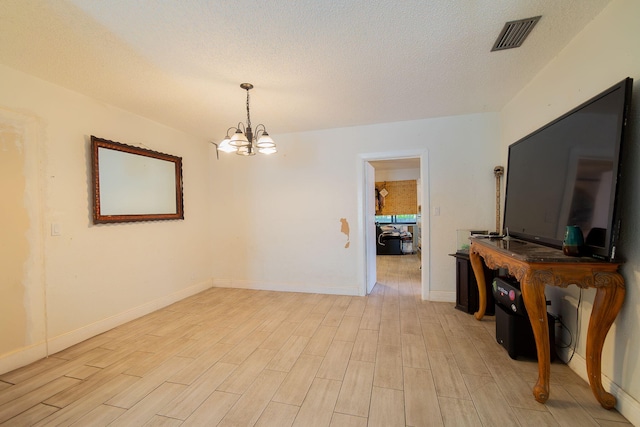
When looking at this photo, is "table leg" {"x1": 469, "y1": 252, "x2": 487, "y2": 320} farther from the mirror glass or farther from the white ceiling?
the mirror glass

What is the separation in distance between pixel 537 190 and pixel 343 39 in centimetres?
186

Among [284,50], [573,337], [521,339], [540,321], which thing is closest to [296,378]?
[540,321]

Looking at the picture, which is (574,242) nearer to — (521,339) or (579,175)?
(579,175)

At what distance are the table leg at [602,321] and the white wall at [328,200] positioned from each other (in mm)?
1887

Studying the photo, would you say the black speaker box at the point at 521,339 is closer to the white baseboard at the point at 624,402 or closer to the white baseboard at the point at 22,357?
the white baseboard at the point at 624,402

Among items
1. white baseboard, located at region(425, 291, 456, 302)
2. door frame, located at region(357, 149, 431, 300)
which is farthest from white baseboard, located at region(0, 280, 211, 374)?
white baseboard, located at region(425, 291, 456, 302)

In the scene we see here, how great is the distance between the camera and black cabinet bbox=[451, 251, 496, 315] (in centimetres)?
290

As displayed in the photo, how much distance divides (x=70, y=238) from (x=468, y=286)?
13.7 ft

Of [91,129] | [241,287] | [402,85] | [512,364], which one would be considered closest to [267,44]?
[402,85]

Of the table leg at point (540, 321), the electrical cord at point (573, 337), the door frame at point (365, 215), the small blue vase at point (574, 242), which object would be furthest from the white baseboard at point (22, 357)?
the electrical cord at point (573, 337)

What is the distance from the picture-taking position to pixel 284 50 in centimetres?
190

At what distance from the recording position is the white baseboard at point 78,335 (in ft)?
6.89

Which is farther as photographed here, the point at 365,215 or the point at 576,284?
the point at 365,215

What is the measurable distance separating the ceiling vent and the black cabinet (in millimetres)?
2084
